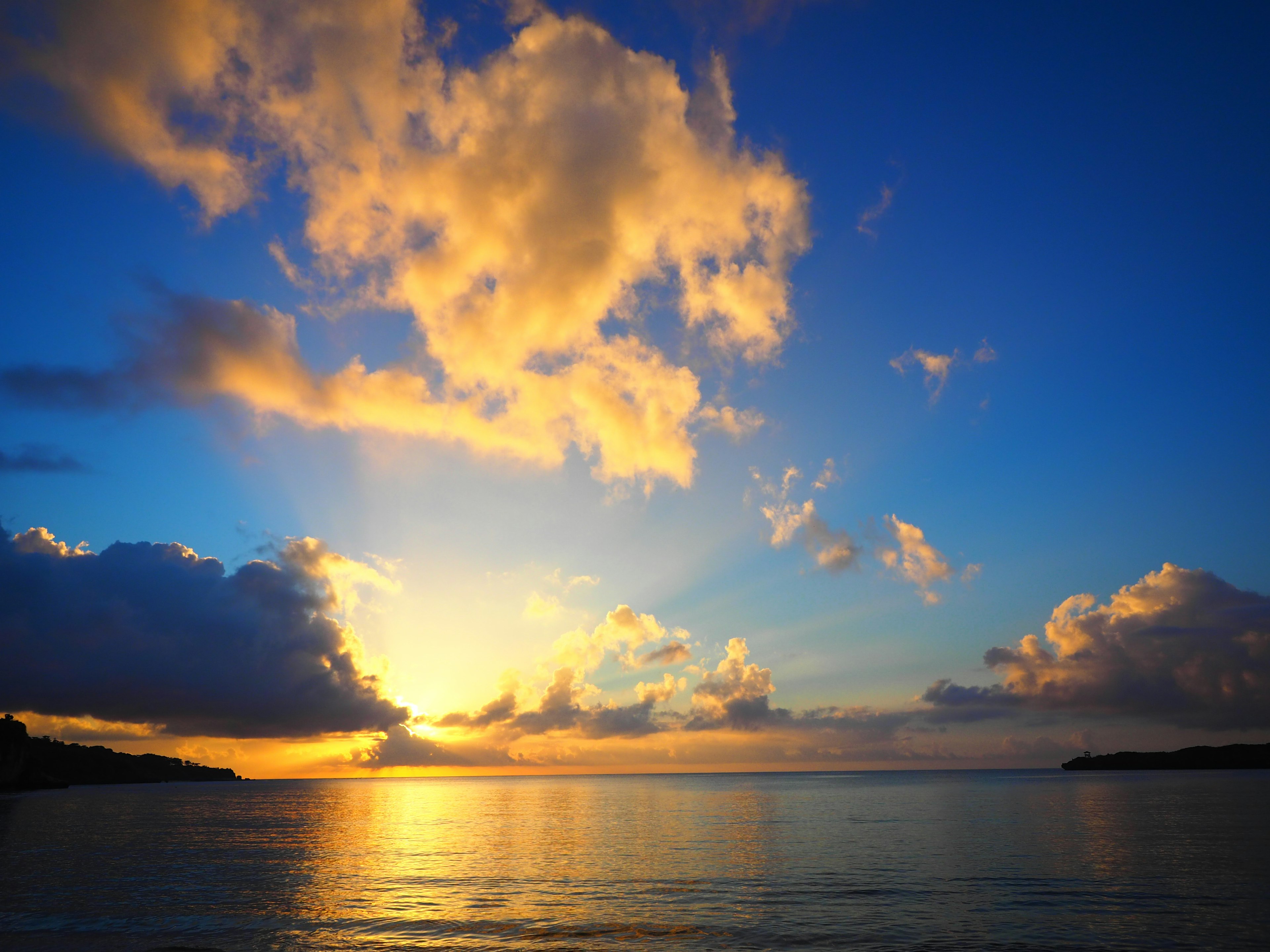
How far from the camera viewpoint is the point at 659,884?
151 feet

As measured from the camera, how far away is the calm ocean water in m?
32.9

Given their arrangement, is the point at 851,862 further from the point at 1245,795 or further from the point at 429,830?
the point at 1245,795

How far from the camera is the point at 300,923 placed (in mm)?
36219

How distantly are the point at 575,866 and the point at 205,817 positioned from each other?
98.0m

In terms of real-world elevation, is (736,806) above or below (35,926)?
below

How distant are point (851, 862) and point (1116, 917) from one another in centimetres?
2172

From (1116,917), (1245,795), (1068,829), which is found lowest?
(1245,795)

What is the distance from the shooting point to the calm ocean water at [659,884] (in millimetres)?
32906

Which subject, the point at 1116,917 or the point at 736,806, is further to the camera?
the point at 736,806

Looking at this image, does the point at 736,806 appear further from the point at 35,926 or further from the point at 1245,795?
the point at 35,926

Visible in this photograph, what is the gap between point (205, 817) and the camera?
382 ft

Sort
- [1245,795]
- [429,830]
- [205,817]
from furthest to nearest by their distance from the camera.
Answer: [1245,795] < [205,817] < [429,830]

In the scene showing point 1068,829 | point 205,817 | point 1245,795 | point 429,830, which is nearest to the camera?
point 1068,829

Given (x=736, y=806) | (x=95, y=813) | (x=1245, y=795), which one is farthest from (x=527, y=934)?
(x=1245, y=795)
